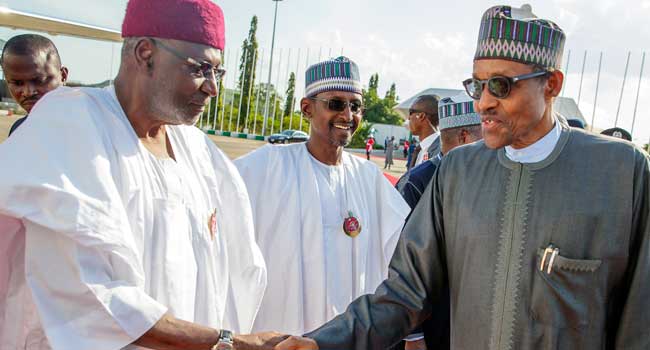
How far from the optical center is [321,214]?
11.5 ft

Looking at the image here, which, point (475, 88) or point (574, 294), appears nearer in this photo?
point (574, 294)

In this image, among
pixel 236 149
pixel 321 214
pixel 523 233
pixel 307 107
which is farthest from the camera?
pixel 236 149

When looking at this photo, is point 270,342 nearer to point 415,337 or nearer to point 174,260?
point 174,260

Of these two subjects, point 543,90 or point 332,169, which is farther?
point 332,169

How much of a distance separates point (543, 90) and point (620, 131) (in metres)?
6.30

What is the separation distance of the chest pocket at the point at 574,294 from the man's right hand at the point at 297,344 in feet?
3.30

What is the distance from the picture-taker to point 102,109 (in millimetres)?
2139

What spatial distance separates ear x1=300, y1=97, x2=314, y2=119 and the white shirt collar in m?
1.80

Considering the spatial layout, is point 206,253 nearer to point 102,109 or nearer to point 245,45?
point 102,109

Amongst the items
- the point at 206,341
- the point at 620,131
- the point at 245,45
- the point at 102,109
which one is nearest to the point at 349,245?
the point at 206,341

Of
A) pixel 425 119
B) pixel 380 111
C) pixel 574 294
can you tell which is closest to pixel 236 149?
pixel 425 119

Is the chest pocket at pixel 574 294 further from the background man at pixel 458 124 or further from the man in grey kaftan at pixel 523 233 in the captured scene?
the background man at pixel 458 124

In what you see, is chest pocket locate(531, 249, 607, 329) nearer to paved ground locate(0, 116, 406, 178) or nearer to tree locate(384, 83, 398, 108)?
paved ground locate(0, 116, 406, 178)

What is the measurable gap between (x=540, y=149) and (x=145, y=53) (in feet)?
5.56
